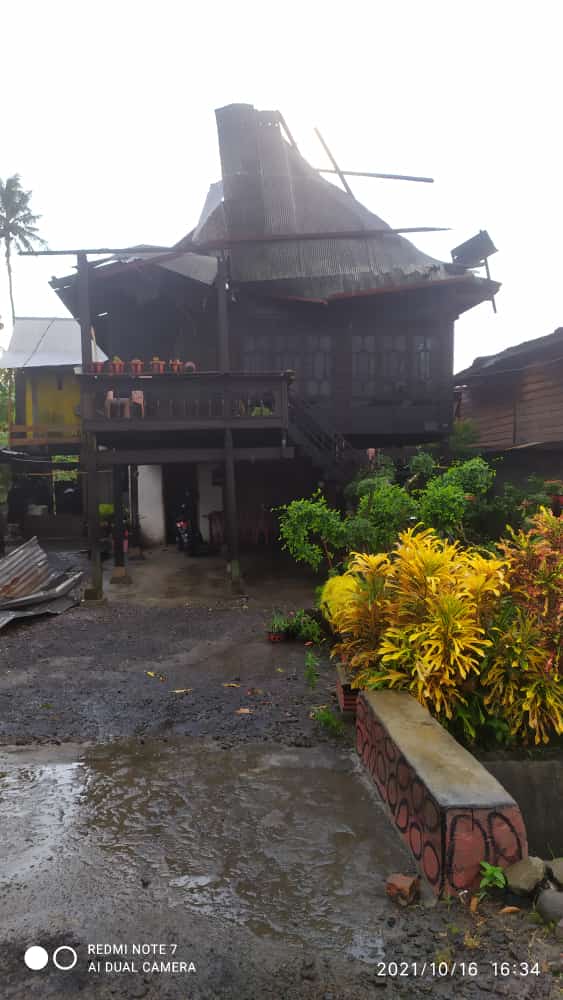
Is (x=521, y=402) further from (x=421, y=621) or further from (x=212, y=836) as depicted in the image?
(x=212, y=836)

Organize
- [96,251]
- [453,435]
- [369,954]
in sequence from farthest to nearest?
[453,435], [96,251], [369,954]

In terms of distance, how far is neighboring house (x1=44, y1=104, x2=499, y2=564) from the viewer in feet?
41.8

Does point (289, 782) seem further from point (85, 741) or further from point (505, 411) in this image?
point (505, 411)

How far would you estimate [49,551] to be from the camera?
18.0 m

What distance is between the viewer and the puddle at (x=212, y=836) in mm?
2932

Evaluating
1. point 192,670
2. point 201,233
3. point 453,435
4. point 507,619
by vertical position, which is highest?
point 201,233

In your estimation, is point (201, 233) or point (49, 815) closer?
point (49, 815)

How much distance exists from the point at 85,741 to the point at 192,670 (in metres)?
2.22

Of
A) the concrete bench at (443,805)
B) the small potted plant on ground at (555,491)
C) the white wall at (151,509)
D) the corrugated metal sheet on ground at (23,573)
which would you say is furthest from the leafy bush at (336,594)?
the white wall at (151,509)

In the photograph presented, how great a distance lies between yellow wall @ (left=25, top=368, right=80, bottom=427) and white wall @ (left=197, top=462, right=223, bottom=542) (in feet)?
29.4

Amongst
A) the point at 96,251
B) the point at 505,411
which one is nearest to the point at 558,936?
the point at 96,251

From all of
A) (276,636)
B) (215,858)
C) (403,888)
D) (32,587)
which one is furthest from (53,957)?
(32,587)

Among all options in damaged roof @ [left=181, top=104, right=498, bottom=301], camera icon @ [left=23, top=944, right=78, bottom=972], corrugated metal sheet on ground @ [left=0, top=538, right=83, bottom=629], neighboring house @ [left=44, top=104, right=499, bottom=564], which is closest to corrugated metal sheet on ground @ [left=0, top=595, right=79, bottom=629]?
corrugated metal sheet on ground @ [left=0, top=538, right=83, bottom=629]

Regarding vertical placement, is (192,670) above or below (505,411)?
below
